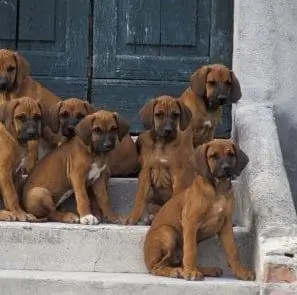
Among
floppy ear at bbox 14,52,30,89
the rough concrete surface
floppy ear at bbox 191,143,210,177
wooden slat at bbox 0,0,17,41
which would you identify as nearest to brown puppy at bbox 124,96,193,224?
the rough concrete surface

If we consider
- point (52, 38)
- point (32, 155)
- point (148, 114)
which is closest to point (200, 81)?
point (148, 114)

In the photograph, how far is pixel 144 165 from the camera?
24.3ft

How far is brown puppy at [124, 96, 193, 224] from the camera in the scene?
Result: 7184 millimetres

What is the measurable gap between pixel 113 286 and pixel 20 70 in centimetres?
197

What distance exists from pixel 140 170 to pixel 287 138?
58.7 inches

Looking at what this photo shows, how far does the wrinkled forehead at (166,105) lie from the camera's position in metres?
7.15

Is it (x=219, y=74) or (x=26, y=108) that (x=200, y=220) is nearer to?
(x=219, y=74)

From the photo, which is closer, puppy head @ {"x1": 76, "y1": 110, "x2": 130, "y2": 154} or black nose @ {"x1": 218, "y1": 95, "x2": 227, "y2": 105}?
puppy head @ {"x1": 76, "y1": 110, "x2": 130, "y2": 154}

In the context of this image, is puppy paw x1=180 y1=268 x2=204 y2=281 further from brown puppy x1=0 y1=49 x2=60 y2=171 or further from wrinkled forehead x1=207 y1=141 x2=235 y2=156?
brown puppy x1=0 y1=49 x2=60 y2=171

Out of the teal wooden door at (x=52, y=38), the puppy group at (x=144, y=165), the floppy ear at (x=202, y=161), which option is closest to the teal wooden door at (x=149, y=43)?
the teal wooden door at (x=52, y=38)

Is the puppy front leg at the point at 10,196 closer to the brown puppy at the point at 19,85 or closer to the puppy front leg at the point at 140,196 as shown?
the brown puppy at the point at 19,85

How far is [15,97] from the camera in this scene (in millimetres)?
7758

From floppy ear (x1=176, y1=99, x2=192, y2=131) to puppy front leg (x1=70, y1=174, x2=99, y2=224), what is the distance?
0.77 metres

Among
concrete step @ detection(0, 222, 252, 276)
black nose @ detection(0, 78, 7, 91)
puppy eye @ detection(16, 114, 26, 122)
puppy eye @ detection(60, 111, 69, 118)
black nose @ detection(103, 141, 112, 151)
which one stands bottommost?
concrete step @ detection(0, 222, 252, 276)
